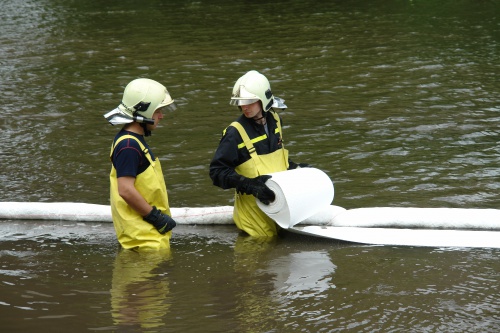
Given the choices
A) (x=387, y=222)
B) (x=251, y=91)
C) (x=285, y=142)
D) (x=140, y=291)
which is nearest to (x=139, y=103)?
(x=251, y=91)

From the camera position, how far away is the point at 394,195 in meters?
8.77

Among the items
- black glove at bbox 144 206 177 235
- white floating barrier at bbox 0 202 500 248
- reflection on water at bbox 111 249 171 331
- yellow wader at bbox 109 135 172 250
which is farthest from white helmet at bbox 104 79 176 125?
white floating barrier at bbox 0 202 500 248

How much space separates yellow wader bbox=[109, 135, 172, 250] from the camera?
6586mm

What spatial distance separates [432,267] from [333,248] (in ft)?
3.09

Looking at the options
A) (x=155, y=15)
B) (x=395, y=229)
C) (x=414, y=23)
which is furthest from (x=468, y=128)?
(x=155, y=15)

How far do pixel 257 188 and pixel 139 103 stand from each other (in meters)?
1.21

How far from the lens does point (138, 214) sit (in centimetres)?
668

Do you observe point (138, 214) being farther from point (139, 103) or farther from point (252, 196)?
point (252, 196)

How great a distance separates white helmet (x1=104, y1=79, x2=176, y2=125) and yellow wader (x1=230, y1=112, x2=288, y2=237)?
82cm

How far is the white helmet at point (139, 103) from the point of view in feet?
21.3

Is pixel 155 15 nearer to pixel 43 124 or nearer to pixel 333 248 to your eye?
pixel 43 124

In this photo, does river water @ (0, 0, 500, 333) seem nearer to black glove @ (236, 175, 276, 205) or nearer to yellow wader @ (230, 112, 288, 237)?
yellow wader @ (230, 112, 288, 237)

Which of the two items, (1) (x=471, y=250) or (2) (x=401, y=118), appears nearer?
(1) (x=471, y=250)

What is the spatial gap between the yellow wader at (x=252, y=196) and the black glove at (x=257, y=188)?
157 millimetres
